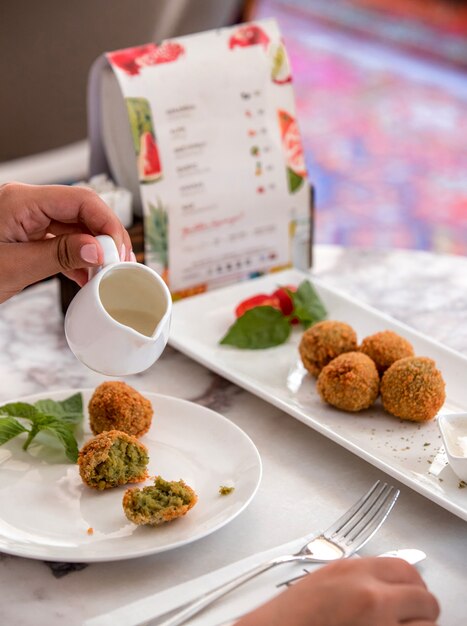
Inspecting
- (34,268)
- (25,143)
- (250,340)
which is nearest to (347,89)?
(25,143)

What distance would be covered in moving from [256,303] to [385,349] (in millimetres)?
305

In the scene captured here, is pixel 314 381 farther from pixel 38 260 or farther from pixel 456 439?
pixel 38 260

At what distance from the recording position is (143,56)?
5.06ft

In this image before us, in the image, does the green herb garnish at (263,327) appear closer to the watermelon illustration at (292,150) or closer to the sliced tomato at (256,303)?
the sliced tomato at (256,303)

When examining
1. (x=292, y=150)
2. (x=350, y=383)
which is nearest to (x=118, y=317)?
(x=350, y=383)

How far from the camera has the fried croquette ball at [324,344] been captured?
1.33m

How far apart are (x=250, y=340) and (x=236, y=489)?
41 cm

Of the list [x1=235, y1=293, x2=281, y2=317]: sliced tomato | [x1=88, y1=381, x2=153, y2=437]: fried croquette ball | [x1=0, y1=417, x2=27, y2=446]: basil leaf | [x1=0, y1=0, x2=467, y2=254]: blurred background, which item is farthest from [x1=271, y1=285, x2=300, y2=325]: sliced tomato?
[x1=0, y1=0, x2=467, y2=254]: blurred background

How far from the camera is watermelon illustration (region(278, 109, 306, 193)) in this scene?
1672 millimetres

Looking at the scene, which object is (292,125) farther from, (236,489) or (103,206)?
(236,489)

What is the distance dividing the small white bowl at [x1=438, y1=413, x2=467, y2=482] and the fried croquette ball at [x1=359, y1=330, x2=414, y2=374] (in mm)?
180

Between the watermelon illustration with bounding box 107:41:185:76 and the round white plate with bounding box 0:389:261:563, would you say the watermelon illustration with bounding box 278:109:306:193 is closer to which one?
the watermelon illustration with bounding box 107:41:185:76

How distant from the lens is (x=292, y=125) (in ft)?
5.52

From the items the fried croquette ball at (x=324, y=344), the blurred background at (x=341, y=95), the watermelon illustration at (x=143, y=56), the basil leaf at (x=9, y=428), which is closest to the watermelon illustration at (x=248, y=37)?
the watermelon illustration at (x=143, y=56)
